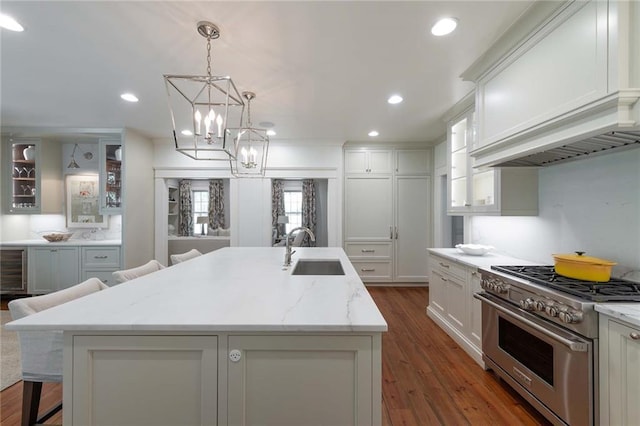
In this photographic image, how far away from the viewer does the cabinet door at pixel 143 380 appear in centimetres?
101

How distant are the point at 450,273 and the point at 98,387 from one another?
2.82m

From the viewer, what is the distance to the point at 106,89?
105 inches

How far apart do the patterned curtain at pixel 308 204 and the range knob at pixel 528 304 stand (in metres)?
6.19

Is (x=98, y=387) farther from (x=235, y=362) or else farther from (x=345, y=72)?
(x=345, y=72)

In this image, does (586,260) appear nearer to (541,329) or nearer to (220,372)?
(541,329)

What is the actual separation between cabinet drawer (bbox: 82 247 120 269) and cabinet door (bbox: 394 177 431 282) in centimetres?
455

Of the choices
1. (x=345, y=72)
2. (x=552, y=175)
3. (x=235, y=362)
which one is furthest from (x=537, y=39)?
(x=235, y=362)

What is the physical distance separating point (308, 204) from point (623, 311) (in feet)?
22.2

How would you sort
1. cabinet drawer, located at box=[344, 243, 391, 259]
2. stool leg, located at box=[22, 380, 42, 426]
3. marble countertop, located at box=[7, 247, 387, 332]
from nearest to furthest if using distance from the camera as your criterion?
marble countertop, located at box=[7, 247, 387, 332]
stool leg, located at box=[22, 380, 42, 426]
cabinet drawer, located at box=[344, 243, 391, 259]

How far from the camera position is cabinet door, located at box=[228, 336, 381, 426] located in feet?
3.33

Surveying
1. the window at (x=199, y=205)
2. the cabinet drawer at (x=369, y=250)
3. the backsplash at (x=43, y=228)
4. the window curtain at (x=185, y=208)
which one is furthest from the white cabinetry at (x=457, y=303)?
the window curtain at (x=185, y=208)

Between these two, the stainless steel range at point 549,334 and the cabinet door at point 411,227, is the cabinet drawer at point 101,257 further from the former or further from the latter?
the stainless steel range at point 549,334

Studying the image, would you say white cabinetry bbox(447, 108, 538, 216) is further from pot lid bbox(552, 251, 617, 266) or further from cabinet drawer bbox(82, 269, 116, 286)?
cabinet drawer bbox(82, 269, 116, 286)

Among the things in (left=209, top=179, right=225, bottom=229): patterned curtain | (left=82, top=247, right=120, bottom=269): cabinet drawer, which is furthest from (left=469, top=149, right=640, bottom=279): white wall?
(left=209, top=179, right=225, bottom=229): patterned curtain
